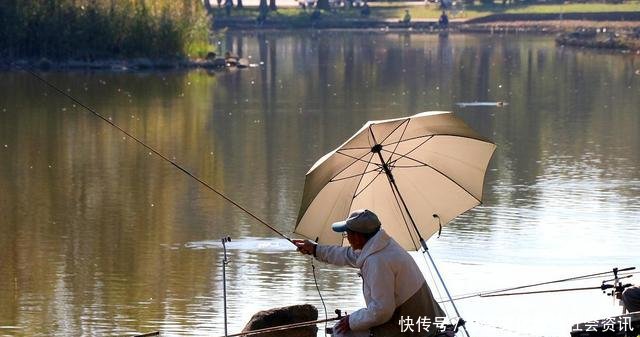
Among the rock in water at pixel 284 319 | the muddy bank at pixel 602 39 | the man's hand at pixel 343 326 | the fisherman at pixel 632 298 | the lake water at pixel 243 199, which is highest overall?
the man's hand at pixel 343 326

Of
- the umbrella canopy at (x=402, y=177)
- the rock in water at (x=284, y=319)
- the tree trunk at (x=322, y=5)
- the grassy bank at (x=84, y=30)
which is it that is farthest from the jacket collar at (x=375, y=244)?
the tree trunk at (x=322, y=5)

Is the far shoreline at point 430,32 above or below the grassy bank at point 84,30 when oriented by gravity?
below

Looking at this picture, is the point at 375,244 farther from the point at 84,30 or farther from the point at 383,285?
the point at 84,30

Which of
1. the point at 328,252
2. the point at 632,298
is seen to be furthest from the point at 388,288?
the point at 632,298

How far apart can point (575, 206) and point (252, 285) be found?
5.88 metres

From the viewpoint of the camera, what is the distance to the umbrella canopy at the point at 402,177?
338 inches

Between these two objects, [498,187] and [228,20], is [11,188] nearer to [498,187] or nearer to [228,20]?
[498,187]

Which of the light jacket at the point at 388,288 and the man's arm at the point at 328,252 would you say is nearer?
the light jacket at the point at 388,288

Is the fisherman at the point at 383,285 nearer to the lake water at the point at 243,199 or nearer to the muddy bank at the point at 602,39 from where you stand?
the lake water at the point at 243,199

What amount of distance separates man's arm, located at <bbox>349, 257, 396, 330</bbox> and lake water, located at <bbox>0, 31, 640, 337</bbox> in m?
4.49

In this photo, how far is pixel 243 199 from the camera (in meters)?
19.3

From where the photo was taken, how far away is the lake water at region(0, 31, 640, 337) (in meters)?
13.1

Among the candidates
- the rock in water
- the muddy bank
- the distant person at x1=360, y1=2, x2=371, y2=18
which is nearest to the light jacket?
the rock in water

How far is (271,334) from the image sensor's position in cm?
1005
